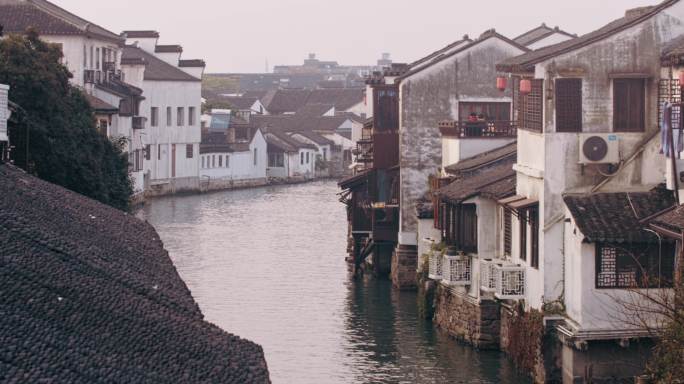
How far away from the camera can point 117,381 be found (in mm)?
13344

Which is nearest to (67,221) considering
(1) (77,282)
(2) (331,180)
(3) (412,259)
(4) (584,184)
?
(1) (77,282)

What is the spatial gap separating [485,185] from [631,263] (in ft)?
22.9

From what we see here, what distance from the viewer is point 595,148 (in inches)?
1049

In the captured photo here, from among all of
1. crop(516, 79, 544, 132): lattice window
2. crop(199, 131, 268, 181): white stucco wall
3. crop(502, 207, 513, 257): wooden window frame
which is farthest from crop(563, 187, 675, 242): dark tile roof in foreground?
crop(199, 131, 268, 181): white stucco wall

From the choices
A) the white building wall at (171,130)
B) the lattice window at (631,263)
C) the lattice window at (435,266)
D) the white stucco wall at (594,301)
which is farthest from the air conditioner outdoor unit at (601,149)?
the white building wall at (171,130)

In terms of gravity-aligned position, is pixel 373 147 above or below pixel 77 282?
above

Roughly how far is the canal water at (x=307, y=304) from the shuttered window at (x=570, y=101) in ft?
14.2

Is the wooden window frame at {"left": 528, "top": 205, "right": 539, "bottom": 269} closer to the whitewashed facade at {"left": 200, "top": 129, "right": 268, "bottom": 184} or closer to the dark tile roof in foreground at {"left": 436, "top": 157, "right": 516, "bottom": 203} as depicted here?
the dark tile roof in foreground at {"left": 436, "top": 157, "right": 516, "bottom": 203}

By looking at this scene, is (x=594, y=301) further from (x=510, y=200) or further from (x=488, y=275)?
(x=510, y=200)

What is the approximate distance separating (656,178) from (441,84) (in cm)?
1558

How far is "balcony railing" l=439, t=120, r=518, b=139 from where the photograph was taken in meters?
37.2

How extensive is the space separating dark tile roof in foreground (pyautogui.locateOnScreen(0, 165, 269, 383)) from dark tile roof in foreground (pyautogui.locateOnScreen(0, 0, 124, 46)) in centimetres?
4137

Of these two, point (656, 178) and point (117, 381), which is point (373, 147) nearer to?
point (656, 178)

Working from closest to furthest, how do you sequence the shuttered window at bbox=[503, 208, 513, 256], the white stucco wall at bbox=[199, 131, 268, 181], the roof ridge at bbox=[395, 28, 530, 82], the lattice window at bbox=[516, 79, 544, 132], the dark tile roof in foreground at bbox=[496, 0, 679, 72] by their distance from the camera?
the dark tile roof in foreground at bbox=[496, 0, 679, 72] < the lattice window at bbox=[516, 79, 544, 132] < the shuttered window at bbox=[503, 208, 513, 256] < the roof ridge at bbox=[395, 28, 530, 82] < the white stucco wall at bbox=[199, 131, 268, 181]
